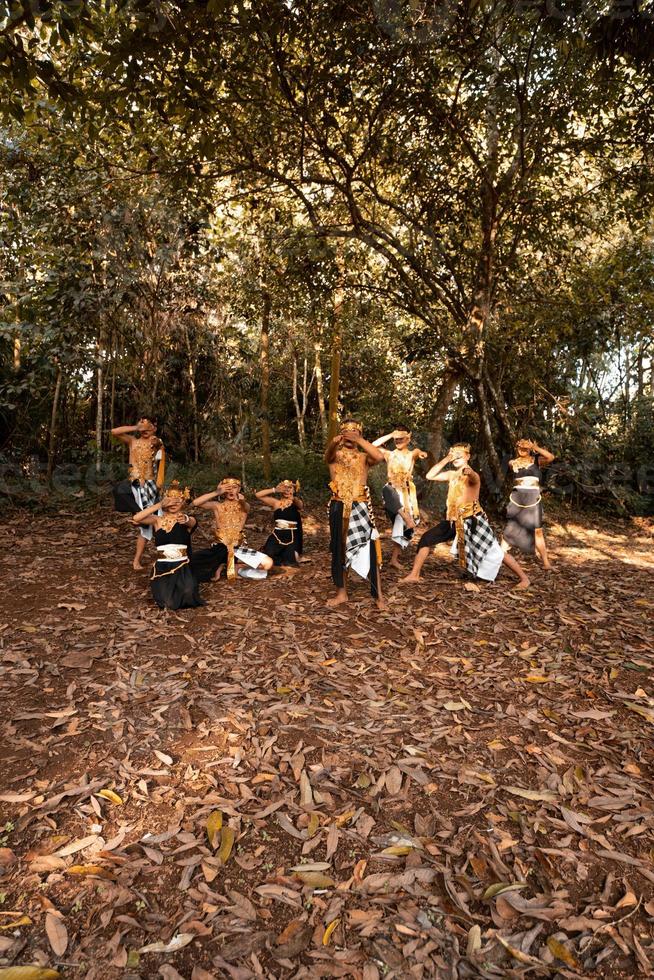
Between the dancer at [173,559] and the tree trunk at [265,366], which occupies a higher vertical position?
the tree trunk at [265,366]

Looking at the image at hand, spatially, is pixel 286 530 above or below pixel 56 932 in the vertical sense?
above

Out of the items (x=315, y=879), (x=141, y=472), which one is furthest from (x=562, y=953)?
(x=141, y=472)

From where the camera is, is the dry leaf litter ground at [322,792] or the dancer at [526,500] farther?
the dancer at [526,500]

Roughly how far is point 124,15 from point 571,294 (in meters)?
7.60

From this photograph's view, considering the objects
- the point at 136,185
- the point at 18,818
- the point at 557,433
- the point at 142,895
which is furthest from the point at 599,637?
the point at 557,433

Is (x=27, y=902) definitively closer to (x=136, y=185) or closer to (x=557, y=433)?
(x=136, y=185)

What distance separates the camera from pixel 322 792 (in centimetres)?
335

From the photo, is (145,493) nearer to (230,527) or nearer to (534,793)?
(230,527)

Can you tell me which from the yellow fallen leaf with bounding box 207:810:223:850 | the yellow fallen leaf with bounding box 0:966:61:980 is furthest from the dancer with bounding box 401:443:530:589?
the yellow fallen leaf with bounding box 0:966:61:980

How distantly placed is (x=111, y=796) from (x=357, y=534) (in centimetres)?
365

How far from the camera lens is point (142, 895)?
2613mm

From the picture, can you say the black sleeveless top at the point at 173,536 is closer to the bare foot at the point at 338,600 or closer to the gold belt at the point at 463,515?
the bare foot at the point at 338,600

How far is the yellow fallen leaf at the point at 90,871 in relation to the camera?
270 centimetres

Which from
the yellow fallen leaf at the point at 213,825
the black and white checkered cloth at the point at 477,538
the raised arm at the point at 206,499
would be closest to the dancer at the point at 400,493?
the black and white checkered cloth at the point at 477,538
